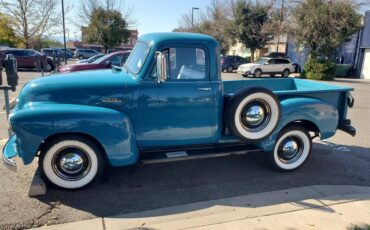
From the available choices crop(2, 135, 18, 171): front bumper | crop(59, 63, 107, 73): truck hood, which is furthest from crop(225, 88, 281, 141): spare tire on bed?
crop(59, 63, 107, 73): truck hood

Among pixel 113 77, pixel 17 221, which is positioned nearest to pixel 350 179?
pixel 113 77

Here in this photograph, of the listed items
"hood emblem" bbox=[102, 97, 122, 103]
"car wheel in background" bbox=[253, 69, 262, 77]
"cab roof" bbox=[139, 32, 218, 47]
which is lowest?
"car wheel in background" bbox=[253, 69, 262, 77]

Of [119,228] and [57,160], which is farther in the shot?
[57,160]

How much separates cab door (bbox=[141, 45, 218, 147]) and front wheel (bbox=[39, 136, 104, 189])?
0.72 meters

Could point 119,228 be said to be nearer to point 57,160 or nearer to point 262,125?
point 57,160

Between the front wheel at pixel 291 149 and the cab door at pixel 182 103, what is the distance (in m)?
1.20

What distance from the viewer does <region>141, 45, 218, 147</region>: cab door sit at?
4.36 meters

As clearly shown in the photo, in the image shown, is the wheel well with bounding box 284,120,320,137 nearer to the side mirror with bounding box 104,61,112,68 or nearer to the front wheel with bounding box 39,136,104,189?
the front wheel with bounding box 39,136,104,189

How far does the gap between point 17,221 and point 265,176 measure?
135 inches

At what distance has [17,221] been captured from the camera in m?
3.52

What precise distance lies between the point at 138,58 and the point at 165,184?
1884 mm

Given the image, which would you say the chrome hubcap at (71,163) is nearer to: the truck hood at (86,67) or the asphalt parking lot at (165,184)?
the asphalt parking lot at (165,184)

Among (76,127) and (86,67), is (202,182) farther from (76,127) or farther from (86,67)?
(86,67)

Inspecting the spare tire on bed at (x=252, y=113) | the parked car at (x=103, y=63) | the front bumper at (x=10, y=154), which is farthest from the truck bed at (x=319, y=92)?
the parked car at (x=103, y=63)
